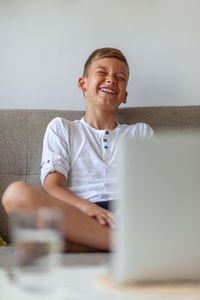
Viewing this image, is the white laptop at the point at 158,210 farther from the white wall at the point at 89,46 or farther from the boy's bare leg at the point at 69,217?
the white wall at the point at 89,46

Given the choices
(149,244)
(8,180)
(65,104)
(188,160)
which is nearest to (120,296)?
(149,244)

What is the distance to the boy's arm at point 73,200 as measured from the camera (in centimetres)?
159

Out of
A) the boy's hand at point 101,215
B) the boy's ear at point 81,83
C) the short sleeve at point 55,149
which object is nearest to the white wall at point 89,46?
the boy's ear at point 81,83

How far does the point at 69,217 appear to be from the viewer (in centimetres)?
149

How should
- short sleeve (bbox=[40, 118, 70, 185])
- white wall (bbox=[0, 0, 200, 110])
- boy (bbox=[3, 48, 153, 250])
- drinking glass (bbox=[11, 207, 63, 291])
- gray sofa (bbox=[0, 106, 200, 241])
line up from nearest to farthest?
drinking glass (bbox=[11, 207, 63, 291]), boy (bbox=[3, 48, 153, 250]), short sleeve (bbox=[40, 118, 70, 185]), gray sofa (bbox=[0, 106, 200, 241]), white wall (bbox=[0, 0, 200, 110])

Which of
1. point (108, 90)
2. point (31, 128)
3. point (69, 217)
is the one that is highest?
point (108, 90)

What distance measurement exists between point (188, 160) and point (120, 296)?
0.24 metres

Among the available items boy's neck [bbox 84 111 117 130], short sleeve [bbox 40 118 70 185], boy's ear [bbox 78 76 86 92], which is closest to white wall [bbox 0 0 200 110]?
boy's ear [bbox 78 76 86 92]

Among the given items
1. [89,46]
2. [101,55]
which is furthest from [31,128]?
[89,46]

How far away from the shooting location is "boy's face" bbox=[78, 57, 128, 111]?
2.15 m

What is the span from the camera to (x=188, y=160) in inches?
29.9

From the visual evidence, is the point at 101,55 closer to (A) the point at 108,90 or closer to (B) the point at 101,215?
(A) the point at 108,90

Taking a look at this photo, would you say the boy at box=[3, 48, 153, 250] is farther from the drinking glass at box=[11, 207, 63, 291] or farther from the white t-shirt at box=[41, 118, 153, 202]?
the drinking glass at box=[11, 207, 63, 291]

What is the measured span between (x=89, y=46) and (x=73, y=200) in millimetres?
1000
